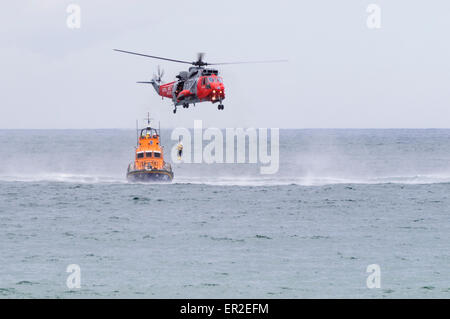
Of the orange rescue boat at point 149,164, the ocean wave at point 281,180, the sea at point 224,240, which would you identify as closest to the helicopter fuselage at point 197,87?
the sea at point 224,240

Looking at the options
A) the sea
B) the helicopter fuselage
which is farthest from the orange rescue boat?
the helicopter fuselage

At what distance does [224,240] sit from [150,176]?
23.0 meters

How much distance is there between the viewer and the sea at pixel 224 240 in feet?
82.7

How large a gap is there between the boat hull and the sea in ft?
3.31

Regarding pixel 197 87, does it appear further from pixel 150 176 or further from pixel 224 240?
pixel 150 176

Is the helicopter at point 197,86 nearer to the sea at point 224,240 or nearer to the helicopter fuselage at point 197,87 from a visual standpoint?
the helicopter fuselage at point 197,87

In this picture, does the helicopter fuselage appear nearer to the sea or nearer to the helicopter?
the helicopter

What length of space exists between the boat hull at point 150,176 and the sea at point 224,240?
3.31ft

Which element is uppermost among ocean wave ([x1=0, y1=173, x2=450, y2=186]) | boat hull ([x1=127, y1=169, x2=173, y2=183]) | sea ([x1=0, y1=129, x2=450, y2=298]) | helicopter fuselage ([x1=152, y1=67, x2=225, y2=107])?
ocean wave ([x1=0, y1=173, x2=450, y2=186])

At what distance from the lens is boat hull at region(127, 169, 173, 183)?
56312mm

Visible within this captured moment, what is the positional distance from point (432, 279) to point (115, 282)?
12182 millimetres

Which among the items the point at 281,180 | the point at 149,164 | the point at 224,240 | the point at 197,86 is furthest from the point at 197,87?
the point at 281,180
